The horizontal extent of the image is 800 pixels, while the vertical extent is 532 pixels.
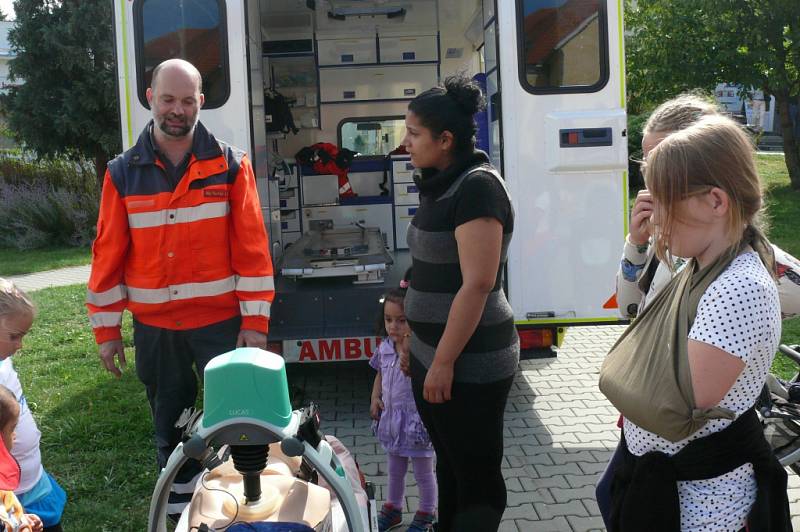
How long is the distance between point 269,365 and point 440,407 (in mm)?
932

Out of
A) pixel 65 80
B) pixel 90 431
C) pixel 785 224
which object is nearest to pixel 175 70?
pixel 90 431

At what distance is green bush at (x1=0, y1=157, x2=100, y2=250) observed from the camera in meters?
16.2

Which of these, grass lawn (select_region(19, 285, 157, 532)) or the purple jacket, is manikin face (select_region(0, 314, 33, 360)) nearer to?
grass lawn (select_region(19, 285, 157, 532))

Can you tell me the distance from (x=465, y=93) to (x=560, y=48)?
1.92 m

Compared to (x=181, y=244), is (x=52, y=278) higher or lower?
lower

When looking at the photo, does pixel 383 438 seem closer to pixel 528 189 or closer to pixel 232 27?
pixel 528 189

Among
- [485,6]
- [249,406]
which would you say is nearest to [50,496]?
[249,406]

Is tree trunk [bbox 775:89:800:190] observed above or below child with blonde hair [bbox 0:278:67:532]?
above

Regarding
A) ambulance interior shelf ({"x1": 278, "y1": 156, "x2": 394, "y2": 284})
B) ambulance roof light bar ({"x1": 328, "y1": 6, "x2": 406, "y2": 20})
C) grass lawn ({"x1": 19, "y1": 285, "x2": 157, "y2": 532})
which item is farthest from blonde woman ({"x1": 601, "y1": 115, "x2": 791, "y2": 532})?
ambulance roof light bar ({"x1": 328, "y1": 6, "x2": 406, "y2": 20})

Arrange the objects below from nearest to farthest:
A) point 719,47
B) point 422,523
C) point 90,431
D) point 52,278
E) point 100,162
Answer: point 422,523, point 90,431, point 52,278, point 719,47, point 100,162

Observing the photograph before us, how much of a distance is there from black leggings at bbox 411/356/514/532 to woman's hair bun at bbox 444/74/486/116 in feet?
3.04

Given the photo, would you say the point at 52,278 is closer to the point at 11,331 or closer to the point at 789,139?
the point at 11,331

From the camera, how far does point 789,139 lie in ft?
53.2

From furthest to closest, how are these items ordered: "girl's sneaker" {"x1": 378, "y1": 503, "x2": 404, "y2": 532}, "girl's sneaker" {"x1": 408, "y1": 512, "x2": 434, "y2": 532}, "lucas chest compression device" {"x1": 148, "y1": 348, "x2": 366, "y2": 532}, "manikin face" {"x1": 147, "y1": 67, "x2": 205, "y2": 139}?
"girl's sneaker" {"x1": 378, "y1": 503, "x2": 404, "y2": 532}
"girl's sneaker" {"x1": 408, "y1": 512, "x2": 434, "y2": 532}
"manikin face" {"x1": 147, "y1": 67, "x2": 205, "y2": 139}
"lucas chest compression device" {"x1": 148, "y1": 348, "x2": 366, "y2": 532}
